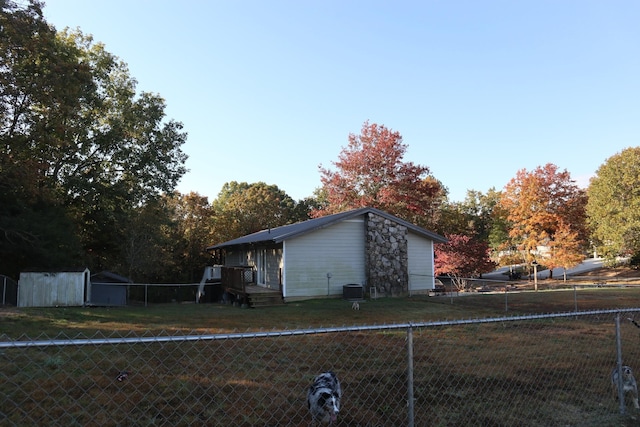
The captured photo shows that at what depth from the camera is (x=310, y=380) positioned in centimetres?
587

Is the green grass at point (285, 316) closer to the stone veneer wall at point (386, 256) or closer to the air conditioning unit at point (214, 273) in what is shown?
the stone veneer wall at point (386, 256)

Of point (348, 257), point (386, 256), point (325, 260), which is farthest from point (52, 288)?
point (386, 256)

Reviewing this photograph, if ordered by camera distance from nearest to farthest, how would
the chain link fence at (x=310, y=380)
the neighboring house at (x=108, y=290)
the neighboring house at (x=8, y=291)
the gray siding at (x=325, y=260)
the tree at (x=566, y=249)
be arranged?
the chain link fence at (x=310, y=380)
the neighboring house at (x=8, y=291)
the gray siding at (x=325, y=260)
the neighboring house at (x=108, y=290)
the tree at (x=566, y=249)

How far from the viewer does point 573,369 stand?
21.5ft

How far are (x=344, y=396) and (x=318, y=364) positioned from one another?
1694 millimetres

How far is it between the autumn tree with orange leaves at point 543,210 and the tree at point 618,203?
417 cm

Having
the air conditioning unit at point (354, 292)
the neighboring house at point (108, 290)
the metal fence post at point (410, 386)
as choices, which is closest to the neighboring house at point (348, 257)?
the air conditioning unit at point (354, 292)

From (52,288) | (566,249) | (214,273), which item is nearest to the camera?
(52,288)

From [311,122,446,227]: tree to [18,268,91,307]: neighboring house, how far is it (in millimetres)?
18129

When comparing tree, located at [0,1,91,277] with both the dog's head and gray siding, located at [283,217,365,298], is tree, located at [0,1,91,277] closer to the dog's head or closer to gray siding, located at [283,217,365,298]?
gray siding, located at [283,217,365,298]

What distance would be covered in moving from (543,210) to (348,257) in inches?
751

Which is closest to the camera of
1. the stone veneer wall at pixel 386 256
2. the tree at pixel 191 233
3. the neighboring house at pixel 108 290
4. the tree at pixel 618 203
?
the neighboring house at pixel 108 290

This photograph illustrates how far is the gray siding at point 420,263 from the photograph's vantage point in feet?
72.9

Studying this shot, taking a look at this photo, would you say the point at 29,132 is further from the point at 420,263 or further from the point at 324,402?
the point at 324,402
